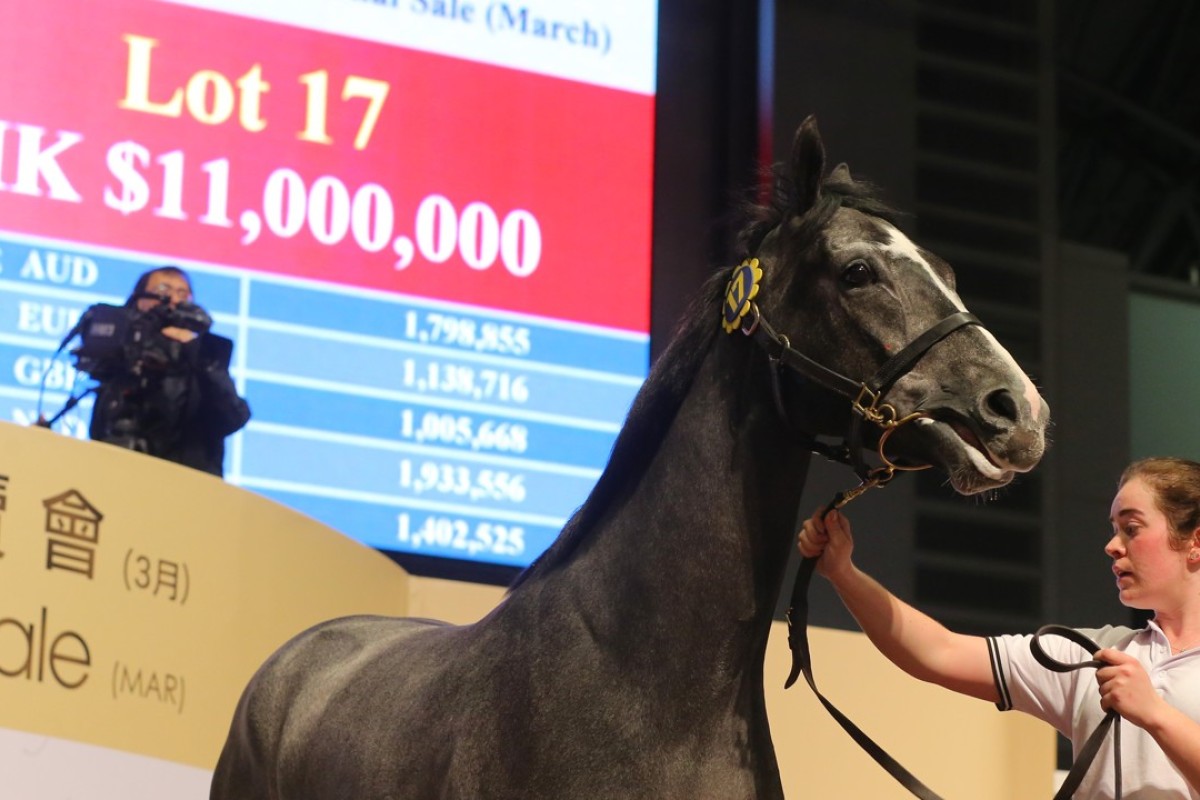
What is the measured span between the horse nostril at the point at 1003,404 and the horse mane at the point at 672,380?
0.40 metres

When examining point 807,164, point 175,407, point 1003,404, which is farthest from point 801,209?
point 175,407

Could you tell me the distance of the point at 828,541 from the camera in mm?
2783

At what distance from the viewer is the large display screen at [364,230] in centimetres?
580

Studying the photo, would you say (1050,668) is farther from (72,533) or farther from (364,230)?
(364,230)

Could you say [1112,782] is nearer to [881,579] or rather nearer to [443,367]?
[443,367]

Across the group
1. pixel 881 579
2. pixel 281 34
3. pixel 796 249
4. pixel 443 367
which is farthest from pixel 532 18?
pixel 796 249

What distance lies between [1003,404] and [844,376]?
0.24 metres

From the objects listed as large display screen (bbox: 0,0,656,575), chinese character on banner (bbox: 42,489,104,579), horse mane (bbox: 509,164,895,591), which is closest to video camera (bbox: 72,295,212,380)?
large display screen (bbox: 0,0,656,575)

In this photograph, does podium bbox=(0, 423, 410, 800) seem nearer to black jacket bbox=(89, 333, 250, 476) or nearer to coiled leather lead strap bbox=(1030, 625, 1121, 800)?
black jacket bbox=(89, 333, 250, 476)

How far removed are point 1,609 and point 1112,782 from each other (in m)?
2.02

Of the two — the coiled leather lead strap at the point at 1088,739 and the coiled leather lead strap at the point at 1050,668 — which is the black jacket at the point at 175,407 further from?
the coiled leather lead strap at the point at 1088,739

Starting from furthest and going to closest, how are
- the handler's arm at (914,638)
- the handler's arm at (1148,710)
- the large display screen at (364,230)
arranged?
the large display screen at (364,230), the handler's arm at (914,638), the handler's arm at (1148,710)

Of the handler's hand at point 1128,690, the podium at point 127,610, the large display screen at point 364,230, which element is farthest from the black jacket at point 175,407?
the handler's hand at point 1128,690

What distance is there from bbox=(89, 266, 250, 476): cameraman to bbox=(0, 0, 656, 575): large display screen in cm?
61
